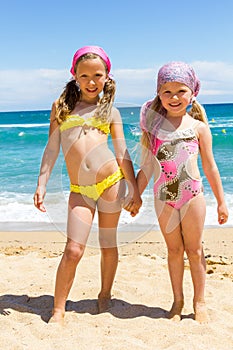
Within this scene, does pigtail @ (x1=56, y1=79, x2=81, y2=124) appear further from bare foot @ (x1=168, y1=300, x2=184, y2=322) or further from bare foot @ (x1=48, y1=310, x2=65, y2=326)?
bare foot @ (x1=168, y1=300, x2=184, y2=322)

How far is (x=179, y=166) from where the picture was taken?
3.27 m

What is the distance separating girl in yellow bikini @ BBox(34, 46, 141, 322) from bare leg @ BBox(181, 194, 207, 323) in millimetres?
370

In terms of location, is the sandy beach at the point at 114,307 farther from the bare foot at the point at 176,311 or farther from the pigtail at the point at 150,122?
the pigtail at the point at 150,122

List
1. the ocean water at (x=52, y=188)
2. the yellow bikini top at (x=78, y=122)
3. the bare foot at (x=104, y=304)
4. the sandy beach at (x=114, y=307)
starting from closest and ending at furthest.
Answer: the sandy beach at (x=114, y=307), the yellow bikini top at (x=78, y=122), the bare foot at (x=104, y=304), the ocean water at (x=52, y=188)

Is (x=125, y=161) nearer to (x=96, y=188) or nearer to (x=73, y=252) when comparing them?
(x=96, y=188)

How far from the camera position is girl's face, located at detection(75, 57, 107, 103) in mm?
3311

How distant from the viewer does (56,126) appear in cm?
346

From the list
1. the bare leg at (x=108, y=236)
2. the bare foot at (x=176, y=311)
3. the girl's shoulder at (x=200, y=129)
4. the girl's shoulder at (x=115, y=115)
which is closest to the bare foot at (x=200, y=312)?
the bare foot at (x=176, y=311)

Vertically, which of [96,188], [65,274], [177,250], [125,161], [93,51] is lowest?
[65,274]

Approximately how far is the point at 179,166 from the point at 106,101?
71cm

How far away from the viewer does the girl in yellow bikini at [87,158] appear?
3326 mm

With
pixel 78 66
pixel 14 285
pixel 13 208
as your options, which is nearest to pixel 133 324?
pixel 14 285

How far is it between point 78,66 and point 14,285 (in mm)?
2077

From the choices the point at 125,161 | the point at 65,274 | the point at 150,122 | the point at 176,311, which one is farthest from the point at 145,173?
the point at 176,311
